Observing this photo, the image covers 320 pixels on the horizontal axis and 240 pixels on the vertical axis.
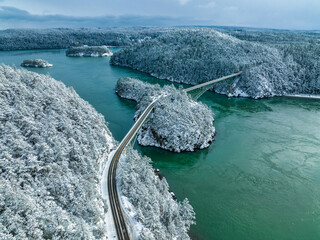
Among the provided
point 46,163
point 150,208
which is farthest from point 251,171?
point 46,163

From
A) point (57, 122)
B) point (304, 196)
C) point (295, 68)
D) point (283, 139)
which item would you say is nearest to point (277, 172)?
point (304, 196)

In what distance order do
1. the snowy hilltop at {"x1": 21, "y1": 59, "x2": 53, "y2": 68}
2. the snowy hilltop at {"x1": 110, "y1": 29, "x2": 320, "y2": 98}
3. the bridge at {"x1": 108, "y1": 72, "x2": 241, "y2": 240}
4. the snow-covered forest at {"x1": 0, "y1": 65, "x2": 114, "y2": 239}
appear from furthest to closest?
the snowy hilltop at {"x1": 21, "y1": 59, "x2": 53, "y2": 68}
the snowy hilltop at {"x1": 110, "y1": 29, "x2": 320, "y2": 98}
the bridge at {"x1": 108, "y1": 72, "x2": 241, "y2": 240}
the snow-covered forest at {"x1": 0, "y1": 65, "x2": 114, "y2": 239}

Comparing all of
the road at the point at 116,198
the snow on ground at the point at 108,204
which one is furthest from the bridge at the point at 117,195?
the snow on ground at the point at 108,204

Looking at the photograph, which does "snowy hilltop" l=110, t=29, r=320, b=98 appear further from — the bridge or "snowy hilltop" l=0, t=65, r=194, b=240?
"snowy hilltop" l=0, t=65, r=194, b=240

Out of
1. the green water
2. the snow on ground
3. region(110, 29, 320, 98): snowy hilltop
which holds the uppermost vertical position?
region(110, 29, 320, 98): snowy hilltop

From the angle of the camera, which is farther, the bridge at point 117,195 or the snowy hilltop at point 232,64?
the snowy hilltop at point 232,64

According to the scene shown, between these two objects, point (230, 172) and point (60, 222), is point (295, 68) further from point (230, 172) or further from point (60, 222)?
point (60, 222)

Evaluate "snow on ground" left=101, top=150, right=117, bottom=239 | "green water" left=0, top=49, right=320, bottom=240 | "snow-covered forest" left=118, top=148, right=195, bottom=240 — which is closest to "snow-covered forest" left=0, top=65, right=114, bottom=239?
"snow on ground" left=101, top=150, right=117, bottom=239

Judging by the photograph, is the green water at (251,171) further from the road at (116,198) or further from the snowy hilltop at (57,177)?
the road at (116,198)
